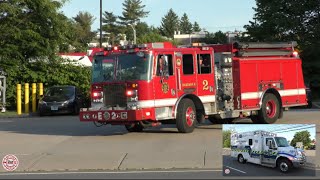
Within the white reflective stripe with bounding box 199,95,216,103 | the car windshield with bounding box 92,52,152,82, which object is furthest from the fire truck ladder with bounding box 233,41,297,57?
the car windshield with bounding box 92,52,152,82

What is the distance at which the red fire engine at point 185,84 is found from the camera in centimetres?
1410

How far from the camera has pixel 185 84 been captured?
14805mm

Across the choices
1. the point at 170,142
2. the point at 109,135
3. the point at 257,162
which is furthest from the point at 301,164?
the point at 109,135

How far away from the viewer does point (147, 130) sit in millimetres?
16484

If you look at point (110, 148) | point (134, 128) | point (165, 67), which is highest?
point (165, 67)

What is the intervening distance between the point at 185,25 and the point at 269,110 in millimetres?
165214

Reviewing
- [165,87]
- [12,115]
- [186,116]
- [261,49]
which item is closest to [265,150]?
[165,87]

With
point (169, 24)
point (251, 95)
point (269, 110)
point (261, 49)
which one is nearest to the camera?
point (251, 95)

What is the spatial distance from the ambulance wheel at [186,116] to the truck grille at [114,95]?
1549mm

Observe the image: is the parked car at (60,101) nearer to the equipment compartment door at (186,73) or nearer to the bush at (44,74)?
the bush at (44,74)

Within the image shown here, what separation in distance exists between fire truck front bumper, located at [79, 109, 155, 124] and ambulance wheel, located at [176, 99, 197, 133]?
86 centimetres

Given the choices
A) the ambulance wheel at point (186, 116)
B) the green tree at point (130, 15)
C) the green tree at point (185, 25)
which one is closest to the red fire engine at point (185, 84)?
the ambulance wheel at point (186, 116)

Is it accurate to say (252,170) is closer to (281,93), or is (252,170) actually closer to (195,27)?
(281,93)

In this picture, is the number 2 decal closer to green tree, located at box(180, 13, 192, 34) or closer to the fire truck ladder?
the fire truck ladder
